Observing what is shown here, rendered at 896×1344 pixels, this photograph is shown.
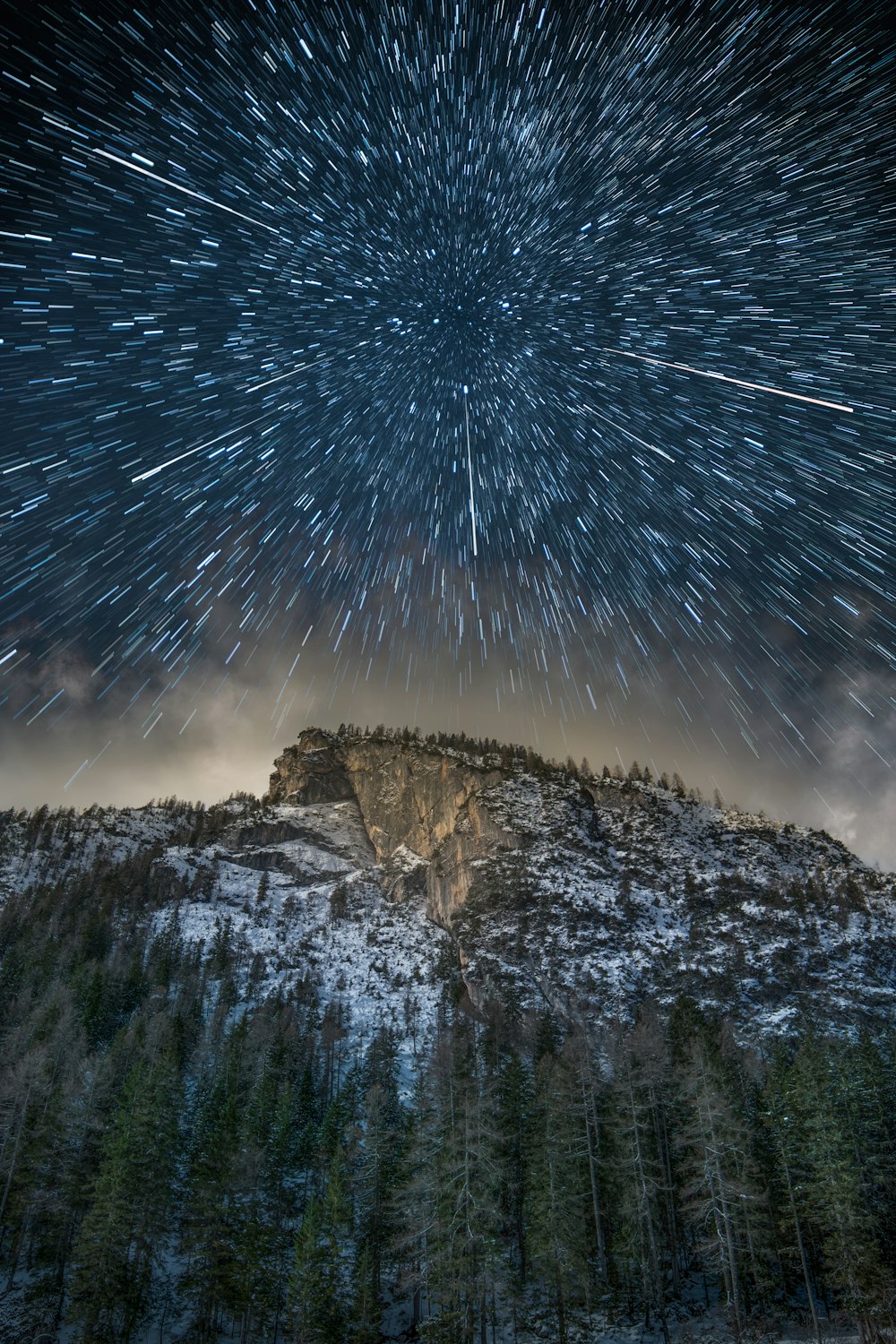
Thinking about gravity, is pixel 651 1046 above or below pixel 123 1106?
above

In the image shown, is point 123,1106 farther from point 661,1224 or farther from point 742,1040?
point 742,1040

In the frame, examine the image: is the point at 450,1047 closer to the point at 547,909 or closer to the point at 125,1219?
the point at 125,1219

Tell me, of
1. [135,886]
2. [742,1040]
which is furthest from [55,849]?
[742,1040]

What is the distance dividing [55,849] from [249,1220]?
178 m

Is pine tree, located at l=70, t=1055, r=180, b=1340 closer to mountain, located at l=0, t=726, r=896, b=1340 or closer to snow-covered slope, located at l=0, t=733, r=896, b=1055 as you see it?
mountain, located at l=0, t=726, r=896, b=1340

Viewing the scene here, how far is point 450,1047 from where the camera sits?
7138 centimetres

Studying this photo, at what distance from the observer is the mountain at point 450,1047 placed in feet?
108

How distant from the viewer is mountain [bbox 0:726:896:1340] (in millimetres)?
33062

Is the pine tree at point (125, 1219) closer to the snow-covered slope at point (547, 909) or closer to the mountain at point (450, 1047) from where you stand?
the mountain at point (450, 1047)


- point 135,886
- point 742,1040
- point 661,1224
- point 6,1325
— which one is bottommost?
point 6,1325

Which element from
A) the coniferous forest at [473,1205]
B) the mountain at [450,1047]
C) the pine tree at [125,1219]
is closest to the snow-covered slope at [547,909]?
the mountain at [450,1047]

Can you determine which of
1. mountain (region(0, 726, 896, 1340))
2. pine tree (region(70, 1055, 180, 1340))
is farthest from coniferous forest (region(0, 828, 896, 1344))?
mountain (region(0, 726, 896, 1340))

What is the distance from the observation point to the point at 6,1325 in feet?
109

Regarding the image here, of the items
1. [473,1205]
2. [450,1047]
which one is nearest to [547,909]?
[450,1047]
